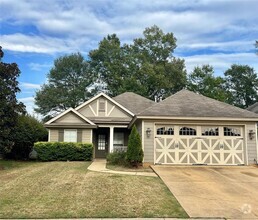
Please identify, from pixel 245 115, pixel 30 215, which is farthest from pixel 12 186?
pixel 245 115

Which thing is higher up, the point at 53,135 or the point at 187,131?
the point at 187,131

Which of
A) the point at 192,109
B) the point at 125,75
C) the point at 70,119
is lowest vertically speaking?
the point at 70,119

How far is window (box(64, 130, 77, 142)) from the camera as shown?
20.0 m

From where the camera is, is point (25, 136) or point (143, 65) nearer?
point (25, 136)

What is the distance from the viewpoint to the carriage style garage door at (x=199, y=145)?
15.2 metres

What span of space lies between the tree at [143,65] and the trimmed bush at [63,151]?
1889cm

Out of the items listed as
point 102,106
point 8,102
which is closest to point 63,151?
point 8,102

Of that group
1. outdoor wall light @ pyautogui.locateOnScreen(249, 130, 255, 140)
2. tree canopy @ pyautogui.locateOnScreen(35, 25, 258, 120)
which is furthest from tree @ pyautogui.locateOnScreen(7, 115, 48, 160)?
tree canopy @ pyautogui.locateOnScreen(35, 25, 258, 120)

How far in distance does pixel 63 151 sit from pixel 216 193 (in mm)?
12410

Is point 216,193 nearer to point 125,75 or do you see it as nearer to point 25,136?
point 25,136

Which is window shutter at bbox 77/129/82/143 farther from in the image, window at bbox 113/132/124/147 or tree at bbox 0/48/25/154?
tree at bbox 0/48/25/154

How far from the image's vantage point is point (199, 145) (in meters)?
15.4

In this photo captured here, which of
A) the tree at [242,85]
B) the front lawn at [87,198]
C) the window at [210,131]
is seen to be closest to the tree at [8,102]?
the front lawn at [87,198]

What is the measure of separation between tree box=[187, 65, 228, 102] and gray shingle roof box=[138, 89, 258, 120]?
66.5ft
